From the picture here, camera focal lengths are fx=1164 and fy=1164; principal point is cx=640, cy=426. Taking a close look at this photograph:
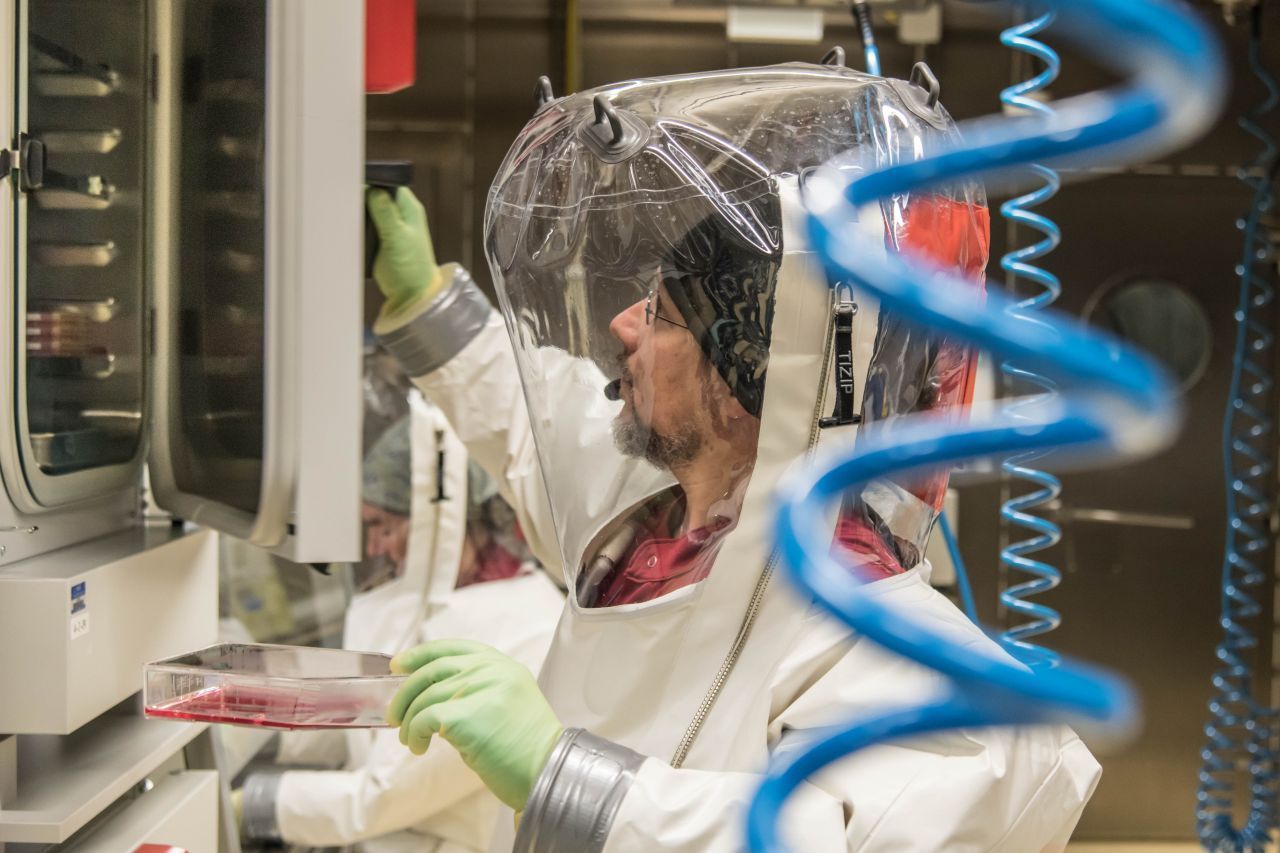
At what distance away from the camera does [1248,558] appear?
4.08 meters

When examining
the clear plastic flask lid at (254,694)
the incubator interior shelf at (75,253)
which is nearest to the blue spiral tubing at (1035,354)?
the clear plastic flask lid at (254,694)

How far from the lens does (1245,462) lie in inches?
162

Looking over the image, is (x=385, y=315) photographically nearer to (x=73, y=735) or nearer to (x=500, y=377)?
(x=500, y=377)

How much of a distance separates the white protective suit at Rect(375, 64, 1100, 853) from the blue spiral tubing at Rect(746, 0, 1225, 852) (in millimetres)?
549

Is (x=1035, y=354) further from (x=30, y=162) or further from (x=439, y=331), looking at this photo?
(x=439, y=331)

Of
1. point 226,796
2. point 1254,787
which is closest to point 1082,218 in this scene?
point 1254,787

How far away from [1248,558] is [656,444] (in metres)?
3.48

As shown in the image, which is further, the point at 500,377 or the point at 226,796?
the point at 500,377

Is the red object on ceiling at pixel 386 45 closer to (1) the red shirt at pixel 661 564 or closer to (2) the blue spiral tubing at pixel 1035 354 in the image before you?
(1) the red shirt at pixel 661 564

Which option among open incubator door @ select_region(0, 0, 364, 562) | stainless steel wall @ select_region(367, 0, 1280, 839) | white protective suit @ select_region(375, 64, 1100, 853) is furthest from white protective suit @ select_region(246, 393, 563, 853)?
stainless steel wall @ select_region(367, 0, 1280, 839)

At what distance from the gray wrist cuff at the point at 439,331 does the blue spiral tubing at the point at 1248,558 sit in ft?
7.49

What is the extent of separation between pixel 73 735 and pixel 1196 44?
1.35m

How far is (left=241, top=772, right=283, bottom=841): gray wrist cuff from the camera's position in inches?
87.5

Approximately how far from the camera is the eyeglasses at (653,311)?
1311 millimetres
